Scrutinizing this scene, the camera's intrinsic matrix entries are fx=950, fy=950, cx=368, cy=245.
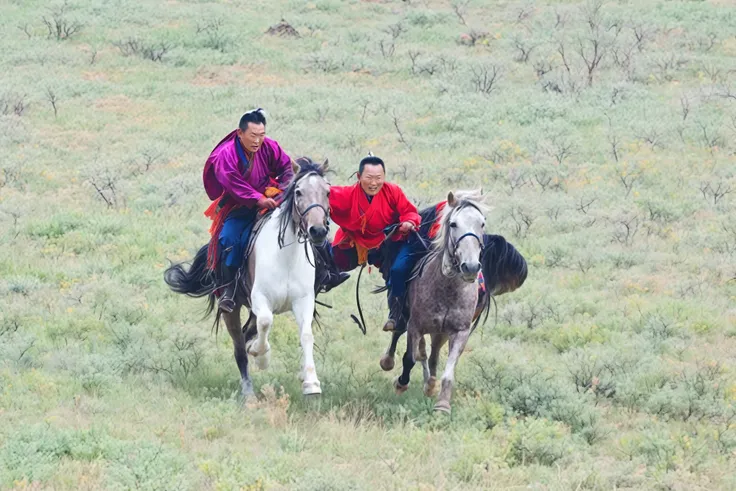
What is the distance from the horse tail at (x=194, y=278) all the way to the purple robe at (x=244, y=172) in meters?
0.86

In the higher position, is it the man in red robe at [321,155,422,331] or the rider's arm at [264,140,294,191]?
the rider's arm at [264,140,294,191]

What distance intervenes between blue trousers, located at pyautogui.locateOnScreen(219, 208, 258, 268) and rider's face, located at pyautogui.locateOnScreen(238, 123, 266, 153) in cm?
61

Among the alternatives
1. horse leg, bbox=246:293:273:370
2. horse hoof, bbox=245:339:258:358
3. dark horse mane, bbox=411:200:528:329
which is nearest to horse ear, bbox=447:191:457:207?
dark horse mane, bbox=411:200:528:329

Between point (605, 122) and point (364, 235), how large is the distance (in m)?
14.0

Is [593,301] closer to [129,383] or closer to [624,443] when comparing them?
[624,443]

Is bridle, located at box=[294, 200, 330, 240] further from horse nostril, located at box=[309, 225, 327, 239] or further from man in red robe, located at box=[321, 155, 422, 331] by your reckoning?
man in red robe, located at box=[321, 155, 422, 331]

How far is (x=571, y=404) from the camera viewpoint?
8109mm

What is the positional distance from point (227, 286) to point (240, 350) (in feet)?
2.04

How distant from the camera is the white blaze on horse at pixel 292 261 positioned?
7.77 meters

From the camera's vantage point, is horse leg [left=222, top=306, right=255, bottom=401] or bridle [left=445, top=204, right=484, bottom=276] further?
horse leg [left=222, top=306, right=255, bottom=401]

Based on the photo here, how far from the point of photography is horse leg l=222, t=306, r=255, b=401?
8.80 m

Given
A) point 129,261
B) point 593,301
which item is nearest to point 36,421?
point 129,261

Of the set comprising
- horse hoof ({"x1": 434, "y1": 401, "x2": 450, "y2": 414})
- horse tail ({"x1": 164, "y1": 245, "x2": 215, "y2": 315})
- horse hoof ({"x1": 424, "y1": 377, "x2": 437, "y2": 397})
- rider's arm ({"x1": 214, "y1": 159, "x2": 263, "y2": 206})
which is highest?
rider's arm ({"x1": 214, "y1": 159, "x2": 263, "y2": 206})

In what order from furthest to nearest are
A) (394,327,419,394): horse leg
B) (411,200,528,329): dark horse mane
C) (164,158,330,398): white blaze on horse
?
1. (411,200,528,329): dark horse mane
2. (394,327,419,394): horse leg
3. (164,158,330,398): white blaze on horse
